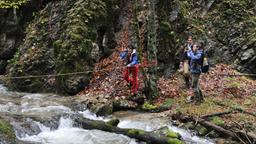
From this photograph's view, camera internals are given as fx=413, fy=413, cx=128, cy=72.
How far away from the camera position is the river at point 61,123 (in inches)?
482

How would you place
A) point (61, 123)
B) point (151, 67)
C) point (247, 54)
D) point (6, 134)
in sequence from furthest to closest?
point (247, 54), point (151, 67), point (61, 123), point (6, 134)

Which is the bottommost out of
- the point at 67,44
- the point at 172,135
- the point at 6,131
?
→ the point at 172,135

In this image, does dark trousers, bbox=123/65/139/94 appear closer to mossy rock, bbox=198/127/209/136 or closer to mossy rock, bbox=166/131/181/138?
mossy rock, bbox=198/127/209/136

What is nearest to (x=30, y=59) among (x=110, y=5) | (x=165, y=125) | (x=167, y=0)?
(x=110, y=5)

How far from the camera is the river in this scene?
12.2m

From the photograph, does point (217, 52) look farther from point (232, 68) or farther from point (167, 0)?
point (167, 0)

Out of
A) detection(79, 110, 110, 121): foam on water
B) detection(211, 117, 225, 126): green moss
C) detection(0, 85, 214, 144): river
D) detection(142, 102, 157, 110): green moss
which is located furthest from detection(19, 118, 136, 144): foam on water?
detection(142, 102, 157, 110): green moss

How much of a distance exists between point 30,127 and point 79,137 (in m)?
1.58

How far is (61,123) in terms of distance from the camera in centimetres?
1386

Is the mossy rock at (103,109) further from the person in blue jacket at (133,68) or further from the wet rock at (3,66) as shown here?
the wet rock at (3,66)

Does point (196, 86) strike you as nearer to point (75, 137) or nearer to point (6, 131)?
point (75, 137)

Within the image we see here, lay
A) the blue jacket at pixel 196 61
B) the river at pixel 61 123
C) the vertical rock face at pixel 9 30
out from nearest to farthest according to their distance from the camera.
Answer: the river at pixel 61 123 → the blue jacket at pixel 196 61 → the vertical rock face at pixel 9 30

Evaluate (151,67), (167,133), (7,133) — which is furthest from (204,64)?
(7,133)

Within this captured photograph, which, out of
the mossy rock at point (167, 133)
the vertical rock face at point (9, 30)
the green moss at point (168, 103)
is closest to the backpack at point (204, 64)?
the green moss at point (168, 103)
